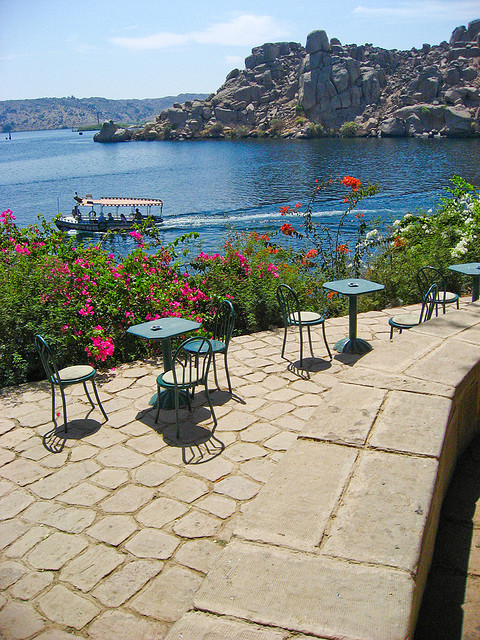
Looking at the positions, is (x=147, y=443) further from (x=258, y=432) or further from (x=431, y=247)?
(x=431, y=247)

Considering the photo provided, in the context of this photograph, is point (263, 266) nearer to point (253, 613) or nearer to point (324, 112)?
point (253, 613)

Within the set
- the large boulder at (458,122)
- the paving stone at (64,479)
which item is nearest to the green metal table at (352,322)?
the paving stone at (64,479)

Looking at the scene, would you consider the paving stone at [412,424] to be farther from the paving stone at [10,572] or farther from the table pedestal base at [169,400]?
the table pedestal base at [169,400]

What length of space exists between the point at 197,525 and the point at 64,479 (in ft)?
4.21

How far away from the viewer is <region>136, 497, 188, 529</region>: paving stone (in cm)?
351

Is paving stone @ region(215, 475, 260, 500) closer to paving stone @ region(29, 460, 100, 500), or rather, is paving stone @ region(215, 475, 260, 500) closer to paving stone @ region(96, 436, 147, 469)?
paving stone @ region(96, 436, 147, 469)

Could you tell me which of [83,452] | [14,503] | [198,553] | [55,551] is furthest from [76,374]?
[198,553]

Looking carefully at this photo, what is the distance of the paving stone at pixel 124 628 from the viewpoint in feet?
8.57

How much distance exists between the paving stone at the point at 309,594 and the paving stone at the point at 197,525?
158 cm

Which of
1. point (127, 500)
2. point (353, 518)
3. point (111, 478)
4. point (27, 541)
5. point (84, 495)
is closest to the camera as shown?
point (353, 518)

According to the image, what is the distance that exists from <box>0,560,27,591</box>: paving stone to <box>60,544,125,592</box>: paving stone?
27cm

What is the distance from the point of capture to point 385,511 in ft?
6.54

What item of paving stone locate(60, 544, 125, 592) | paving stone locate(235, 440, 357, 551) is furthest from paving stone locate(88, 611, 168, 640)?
paving stone locate(235, 440, 357, 551)

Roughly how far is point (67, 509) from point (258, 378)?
266 centimetres
